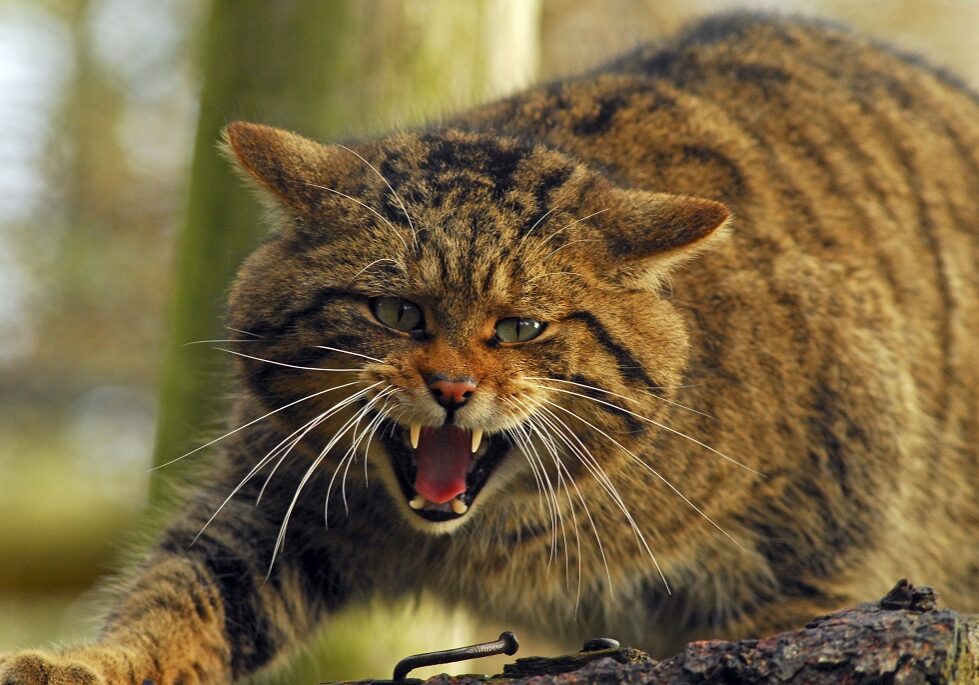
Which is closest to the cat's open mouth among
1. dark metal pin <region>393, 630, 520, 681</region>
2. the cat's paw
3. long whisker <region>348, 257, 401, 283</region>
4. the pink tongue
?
the pink tongue

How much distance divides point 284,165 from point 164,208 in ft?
19.1

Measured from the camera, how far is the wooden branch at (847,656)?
2.13m

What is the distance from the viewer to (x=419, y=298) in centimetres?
317

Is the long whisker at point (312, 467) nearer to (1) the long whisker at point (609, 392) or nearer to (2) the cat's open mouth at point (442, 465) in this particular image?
(2) the cat's open mouth at point (442, 465)

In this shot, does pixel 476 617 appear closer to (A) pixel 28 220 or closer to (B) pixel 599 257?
(B) pixel 599 257

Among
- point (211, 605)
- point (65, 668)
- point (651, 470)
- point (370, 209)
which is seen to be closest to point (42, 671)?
point (65, 668)

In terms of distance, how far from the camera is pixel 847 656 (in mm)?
2160

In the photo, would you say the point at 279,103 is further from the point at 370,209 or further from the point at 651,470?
the point at 651,470

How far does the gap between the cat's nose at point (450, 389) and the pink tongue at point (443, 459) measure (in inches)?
8.1

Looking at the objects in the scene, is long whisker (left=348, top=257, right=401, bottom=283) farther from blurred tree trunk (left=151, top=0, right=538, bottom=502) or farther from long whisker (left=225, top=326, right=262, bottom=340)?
blurred tree trunk (left=151, top=0, right=538, bottom=502)

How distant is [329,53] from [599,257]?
1.52 m

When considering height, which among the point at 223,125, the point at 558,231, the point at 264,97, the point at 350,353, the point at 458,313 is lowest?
the point at 350,353

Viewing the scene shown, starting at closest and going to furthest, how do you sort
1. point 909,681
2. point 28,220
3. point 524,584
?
point 909,681 < point 524,584 < point 28,220

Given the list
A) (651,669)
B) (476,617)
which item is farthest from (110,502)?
(651,669)
